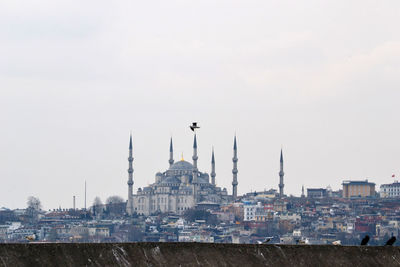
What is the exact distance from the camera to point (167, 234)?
648 feet

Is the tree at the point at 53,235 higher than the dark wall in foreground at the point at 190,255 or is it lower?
higher

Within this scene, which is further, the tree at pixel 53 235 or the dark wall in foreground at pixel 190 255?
the tree at pixel 53 235

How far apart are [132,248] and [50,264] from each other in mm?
2031

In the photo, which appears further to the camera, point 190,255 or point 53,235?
point 53,235

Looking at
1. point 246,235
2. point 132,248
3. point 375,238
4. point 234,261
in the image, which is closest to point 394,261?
point 234,261

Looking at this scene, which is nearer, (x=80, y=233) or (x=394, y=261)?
(x=394, y=261)

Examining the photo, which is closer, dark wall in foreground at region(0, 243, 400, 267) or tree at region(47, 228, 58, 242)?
dark wall in foreground at region(0, 243, 400, 267)

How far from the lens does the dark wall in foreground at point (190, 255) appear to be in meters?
25.5

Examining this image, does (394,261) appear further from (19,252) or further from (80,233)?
(80,233)

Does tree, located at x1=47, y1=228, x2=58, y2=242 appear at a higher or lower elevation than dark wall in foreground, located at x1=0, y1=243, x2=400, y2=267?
higher

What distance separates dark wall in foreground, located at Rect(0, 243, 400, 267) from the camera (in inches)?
1005

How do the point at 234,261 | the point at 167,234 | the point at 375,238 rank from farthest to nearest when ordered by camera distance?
1. the point at 167,234
2. the point at 375,238
3. the point at 234,261

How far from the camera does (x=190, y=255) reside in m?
27.1

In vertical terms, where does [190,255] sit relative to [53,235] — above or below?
below
